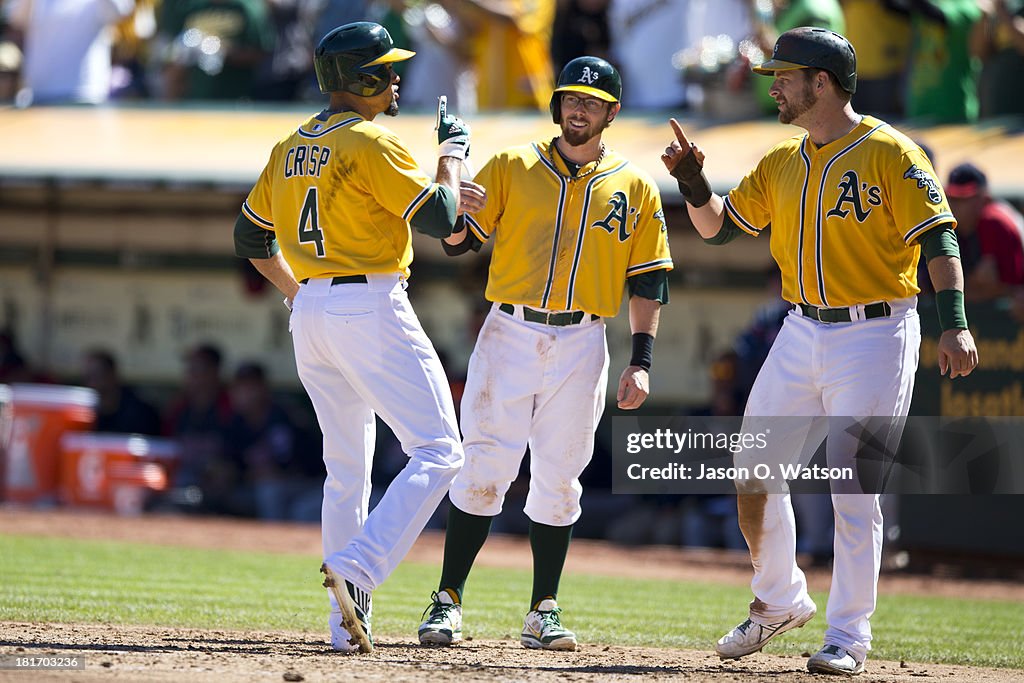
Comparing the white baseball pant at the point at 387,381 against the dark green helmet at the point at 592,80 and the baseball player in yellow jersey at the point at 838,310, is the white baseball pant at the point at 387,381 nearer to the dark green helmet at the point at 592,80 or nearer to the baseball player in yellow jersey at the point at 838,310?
the dark green helmet at the point at 592,80

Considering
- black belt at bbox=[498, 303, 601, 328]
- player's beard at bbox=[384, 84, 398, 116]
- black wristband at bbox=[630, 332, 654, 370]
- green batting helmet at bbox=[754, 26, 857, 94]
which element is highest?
green batting helmet at bbox=[754, 26, 857, 94]

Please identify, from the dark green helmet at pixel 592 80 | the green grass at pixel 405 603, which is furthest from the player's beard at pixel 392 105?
the green grass at pixel 405 603

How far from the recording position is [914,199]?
5.11 metres

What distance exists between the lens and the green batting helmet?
17.2 ft

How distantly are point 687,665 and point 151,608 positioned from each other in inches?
94.3

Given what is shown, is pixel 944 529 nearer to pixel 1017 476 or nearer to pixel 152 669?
pixel 1017 476

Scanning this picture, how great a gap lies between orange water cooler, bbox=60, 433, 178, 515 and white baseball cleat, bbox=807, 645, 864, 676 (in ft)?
24.4

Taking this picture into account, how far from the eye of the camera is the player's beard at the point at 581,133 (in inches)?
218

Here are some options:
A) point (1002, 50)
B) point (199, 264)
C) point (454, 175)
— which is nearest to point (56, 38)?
point (199, 264)

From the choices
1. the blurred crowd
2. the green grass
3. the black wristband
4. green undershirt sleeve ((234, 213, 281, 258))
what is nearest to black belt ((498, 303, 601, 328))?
the black wristband

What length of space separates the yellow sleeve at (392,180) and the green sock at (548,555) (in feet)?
4.47

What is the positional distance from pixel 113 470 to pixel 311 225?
692cm

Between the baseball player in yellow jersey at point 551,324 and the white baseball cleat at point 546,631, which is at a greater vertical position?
the baseball player in yellow jersey at point 551,324

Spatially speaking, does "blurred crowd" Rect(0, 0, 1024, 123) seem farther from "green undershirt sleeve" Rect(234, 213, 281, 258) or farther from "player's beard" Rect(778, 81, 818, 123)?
"green undershirt sleeve" Rect(234, 213, 281, 258)
